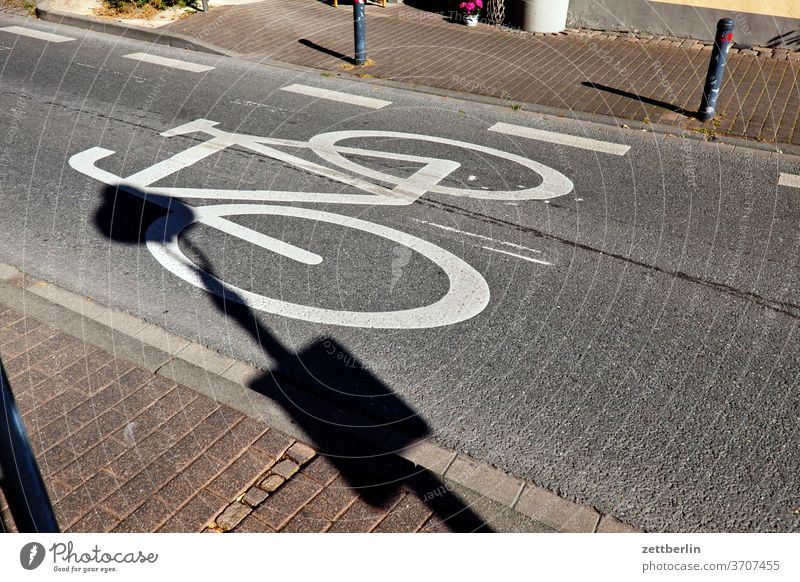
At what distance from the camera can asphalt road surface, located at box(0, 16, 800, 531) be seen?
4.48 metres

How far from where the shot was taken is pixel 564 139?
901 centimetres

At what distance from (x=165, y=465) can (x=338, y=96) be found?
7316 millimetres

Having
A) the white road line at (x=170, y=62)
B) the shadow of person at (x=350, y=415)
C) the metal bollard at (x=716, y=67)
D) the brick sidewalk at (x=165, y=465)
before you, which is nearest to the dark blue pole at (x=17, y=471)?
the brick sidewalk at (x=165, y=465)

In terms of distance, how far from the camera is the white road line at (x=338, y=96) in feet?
33.3

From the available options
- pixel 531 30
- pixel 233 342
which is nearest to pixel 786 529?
pixel 233 342

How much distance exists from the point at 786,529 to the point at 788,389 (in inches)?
50.0

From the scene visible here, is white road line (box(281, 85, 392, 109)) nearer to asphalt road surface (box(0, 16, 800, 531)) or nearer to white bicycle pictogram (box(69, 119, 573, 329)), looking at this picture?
asphalt road surface (box(0, 16, 800, 531))

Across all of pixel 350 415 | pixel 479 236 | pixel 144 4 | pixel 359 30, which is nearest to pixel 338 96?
pixel 359 30

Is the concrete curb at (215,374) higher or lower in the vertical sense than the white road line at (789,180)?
lower

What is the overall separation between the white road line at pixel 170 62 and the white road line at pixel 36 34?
202cm

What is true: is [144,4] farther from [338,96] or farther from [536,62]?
[536,62]

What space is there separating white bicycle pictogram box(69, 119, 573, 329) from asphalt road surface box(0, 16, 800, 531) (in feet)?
0.09

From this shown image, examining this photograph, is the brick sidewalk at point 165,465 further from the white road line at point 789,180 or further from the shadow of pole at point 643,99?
the shadow of pole at point 643,99

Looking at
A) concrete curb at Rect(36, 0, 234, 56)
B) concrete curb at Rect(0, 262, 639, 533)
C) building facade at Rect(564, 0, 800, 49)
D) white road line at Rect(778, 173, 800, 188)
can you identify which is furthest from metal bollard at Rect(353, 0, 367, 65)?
concrete curb at Rect(0, 262, 639, 533)
